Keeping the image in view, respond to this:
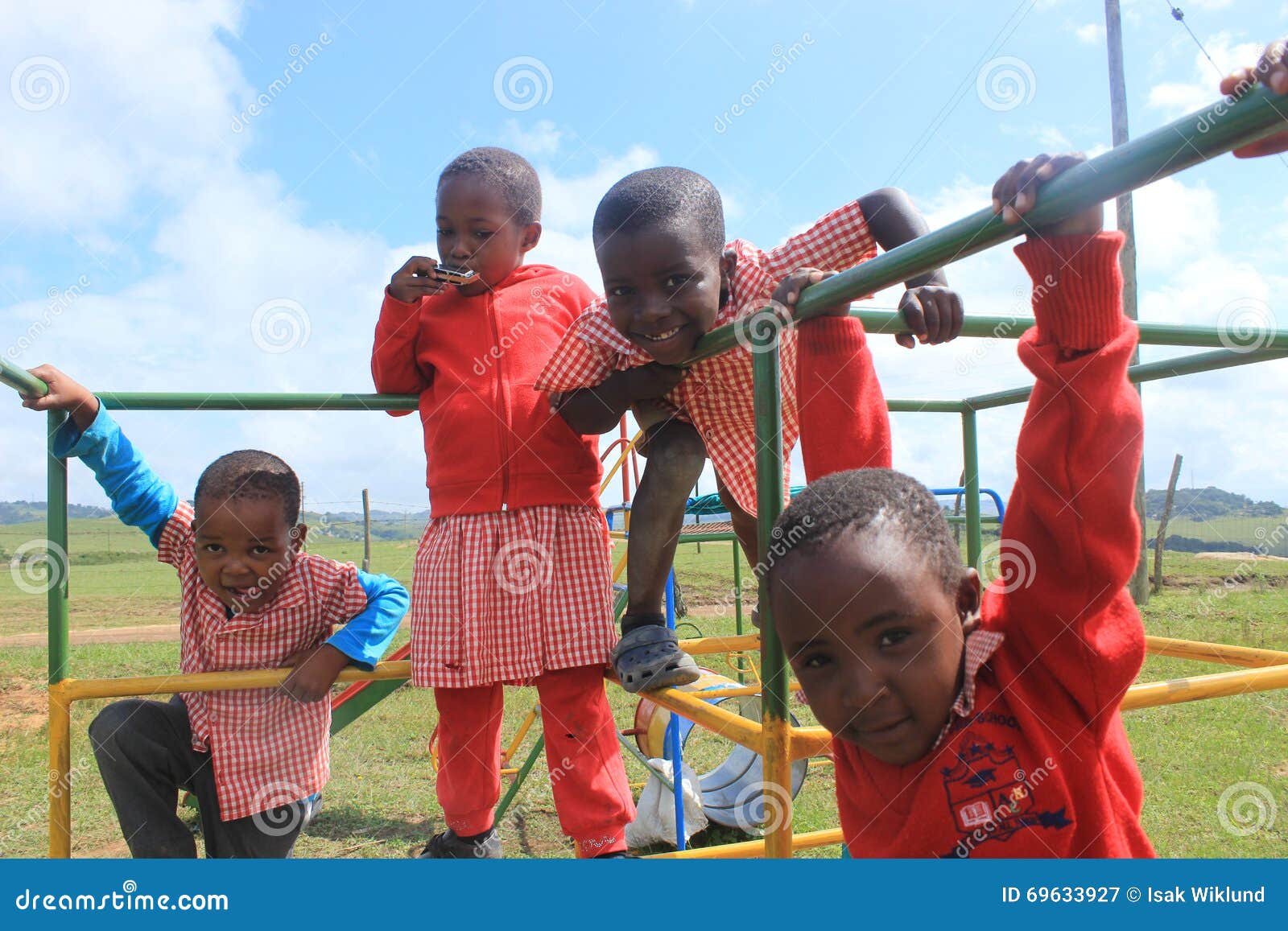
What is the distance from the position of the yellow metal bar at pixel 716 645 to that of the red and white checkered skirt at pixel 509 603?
0.28 meters

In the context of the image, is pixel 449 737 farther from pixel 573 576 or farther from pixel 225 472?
pixel 225 472

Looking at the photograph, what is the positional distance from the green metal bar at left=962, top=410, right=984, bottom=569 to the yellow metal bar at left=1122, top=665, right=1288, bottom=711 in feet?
3.33

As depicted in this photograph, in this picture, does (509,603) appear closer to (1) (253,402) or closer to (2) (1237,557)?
(1) (253,402)

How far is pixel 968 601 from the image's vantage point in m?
1.10

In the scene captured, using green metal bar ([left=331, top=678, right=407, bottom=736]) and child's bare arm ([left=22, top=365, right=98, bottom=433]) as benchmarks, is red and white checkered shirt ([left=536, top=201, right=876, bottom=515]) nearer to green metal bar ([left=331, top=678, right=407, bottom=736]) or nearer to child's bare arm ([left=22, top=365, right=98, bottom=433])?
child's bare arm ([left=22, top=365, right=98, bottom=433])

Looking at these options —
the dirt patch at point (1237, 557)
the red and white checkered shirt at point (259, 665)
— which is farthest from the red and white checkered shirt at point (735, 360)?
the dirt patch at point (1237, 557)

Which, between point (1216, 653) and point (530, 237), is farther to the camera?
point (530, 237)

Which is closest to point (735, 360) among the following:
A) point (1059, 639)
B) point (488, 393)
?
point (488, 393)

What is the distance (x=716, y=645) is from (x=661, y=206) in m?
1.24

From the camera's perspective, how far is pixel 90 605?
61.2 ft

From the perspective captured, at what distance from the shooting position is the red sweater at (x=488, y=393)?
199cm

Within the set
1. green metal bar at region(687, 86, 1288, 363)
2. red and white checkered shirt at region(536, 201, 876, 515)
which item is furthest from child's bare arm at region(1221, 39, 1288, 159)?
red and white checkered shirt at region(536, 201, 876, 515)
